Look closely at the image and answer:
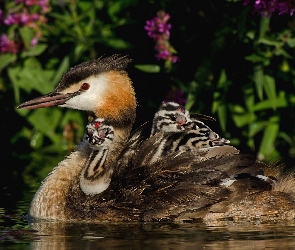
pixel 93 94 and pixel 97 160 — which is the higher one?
pixel 93 94

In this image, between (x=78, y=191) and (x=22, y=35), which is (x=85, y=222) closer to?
(x=78, y=191)

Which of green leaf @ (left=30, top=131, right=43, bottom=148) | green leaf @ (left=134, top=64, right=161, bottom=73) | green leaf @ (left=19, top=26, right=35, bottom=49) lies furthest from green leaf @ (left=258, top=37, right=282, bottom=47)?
green leaf @ (left=30, top=131, right=43, bottom=148)

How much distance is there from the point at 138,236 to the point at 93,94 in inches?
71.1

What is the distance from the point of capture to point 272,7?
11469mm

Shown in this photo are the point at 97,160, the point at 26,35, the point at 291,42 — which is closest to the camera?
the point at 97,160

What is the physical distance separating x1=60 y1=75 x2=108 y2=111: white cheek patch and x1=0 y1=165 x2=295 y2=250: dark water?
110cm

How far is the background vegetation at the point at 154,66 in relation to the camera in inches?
510

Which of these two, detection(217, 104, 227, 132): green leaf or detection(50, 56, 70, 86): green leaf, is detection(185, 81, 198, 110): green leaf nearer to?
detection(217, 104, 227, 132): green leaf

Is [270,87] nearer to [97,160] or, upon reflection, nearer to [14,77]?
[14,77]

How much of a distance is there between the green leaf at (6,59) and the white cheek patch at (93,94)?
3.27 meters

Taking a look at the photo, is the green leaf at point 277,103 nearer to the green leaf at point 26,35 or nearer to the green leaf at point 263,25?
the green leaf at point 263,25

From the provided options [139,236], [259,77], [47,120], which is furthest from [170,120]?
[47,120]

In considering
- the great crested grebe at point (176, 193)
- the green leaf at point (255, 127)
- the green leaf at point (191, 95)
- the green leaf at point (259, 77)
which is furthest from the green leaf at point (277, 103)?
→ the great crested grebe at point (176, 193)

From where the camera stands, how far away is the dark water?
8.68 metres
